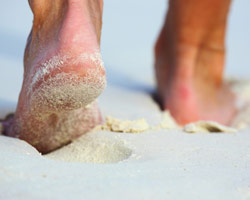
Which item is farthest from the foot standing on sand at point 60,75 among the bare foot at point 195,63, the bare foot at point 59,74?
the bare foot at point 195,63

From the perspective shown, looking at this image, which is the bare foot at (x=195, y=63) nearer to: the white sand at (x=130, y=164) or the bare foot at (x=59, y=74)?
the white sand at (x=130, y=164)

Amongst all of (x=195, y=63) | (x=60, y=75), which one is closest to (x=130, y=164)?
(x=60, y=75)

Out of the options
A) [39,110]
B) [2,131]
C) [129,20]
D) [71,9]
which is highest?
[71,9]

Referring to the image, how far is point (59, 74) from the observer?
2.32 ft

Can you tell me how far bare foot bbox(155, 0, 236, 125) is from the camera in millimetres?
1469

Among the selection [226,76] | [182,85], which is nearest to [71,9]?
[182,85]

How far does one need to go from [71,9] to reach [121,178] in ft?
1.08

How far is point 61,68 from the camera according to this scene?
705 mm

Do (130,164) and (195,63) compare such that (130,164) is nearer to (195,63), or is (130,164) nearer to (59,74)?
(59,74)

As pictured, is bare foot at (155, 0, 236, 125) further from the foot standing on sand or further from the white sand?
the foot standing on sand

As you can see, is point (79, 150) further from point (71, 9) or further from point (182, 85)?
point (182, 85)

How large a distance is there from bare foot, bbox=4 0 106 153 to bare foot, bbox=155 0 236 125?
0.62 m

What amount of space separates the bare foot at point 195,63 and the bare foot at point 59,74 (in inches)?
24.2

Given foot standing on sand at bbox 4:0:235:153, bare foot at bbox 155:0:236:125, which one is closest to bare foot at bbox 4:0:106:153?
foot standing on sand at bbox 4:0:235:153
